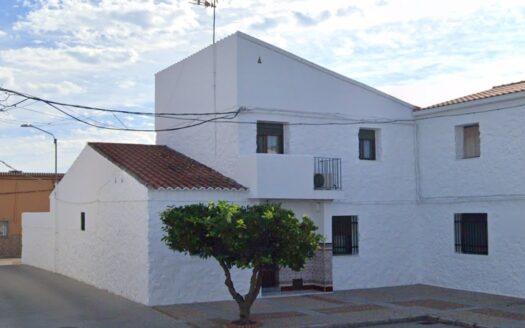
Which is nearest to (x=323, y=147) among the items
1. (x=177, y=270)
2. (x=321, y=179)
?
(x=321, y=179)

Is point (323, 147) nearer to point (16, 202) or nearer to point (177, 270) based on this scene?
point (177, 270)

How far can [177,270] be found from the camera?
648 inches

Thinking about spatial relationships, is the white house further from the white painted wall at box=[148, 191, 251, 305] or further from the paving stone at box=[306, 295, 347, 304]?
the paving stone at box=[306, 295, 347, 304]

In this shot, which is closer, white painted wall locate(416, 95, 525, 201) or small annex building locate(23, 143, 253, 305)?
small annex building locate(23, 143, 253, 305)

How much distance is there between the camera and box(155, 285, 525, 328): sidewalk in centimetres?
1415

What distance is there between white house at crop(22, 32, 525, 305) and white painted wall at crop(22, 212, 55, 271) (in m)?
4.20

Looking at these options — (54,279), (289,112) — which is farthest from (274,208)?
(54,279)

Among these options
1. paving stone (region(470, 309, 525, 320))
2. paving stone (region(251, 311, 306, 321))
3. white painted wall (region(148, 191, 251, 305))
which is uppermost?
white painted wall (region(148, 191, 251, 305))

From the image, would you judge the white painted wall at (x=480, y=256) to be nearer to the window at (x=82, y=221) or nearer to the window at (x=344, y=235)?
the window at (x=344, y=235)

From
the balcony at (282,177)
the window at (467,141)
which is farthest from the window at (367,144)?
the window at (467,141)

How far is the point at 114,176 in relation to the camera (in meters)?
18.6

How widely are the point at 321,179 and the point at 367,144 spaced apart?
→ 8.98 feet

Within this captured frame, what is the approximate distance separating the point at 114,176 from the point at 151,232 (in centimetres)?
301

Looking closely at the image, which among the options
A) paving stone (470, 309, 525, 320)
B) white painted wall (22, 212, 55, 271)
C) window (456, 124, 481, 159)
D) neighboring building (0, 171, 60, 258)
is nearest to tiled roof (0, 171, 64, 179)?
neighboring building (0, 171, 60, 258)
